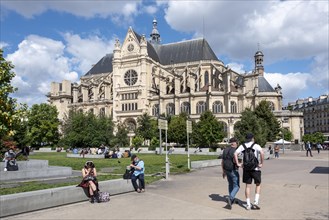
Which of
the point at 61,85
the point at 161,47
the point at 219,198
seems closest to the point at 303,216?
the point at 219,198

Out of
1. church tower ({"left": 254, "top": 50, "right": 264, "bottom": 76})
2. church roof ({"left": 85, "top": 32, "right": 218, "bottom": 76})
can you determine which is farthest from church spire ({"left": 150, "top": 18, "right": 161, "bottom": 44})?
church tower ({"left": 254, "top": 50, "right": 264, "bottom": 76})

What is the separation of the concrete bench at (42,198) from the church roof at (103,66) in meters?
82.8

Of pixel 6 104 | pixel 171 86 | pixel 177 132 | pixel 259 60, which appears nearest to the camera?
pixel 6 104

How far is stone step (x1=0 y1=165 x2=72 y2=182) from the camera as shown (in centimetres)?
1493

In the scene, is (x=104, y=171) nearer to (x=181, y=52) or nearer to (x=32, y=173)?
(x=32, y=173)

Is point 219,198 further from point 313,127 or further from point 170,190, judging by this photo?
point 313,127

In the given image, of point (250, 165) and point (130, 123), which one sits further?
point (130, 123)

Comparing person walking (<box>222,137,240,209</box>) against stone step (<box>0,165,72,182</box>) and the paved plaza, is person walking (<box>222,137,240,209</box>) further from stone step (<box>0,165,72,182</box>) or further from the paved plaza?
stone step (<box>0,165,72,182</box>)

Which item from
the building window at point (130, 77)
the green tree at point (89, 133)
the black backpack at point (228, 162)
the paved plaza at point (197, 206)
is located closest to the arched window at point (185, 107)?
the building window at point (130, 77)

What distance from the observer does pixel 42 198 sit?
7.91 meters

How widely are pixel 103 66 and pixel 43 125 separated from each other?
32.1m

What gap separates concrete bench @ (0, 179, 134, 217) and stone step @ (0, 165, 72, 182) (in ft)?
24.4

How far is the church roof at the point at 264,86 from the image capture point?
7538 centimetres

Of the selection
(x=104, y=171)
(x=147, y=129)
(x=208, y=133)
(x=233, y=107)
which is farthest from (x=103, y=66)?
(x=104, y=171)
